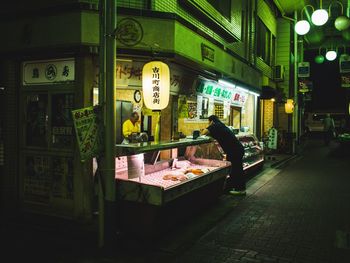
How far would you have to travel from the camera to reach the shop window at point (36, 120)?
8.92 m

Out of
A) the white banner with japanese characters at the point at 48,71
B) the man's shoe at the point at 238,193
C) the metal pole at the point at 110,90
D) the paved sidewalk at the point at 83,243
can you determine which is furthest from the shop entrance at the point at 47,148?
the man's shoe at the point at 238,193

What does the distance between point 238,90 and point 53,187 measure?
11.7 metres

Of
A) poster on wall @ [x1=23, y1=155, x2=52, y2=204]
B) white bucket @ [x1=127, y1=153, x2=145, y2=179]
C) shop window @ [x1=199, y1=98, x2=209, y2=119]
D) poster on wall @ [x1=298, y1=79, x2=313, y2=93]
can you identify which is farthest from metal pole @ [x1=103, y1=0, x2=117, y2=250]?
poster on wall @ [x1=298, y1=79, x2=313, y2=93]

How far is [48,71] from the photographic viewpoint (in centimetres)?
877

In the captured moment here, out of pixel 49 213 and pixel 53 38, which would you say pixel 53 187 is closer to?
pixel 49 213

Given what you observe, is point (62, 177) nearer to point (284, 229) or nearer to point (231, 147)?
A: point (231, 147)

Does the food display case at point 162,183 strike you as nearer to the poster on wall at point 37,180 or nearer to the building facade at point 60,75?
the building facade at point 60,75

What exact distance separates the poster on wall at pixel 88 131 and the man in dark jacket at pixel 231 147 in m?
5.14

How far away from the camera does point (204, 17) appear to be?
13.4 metres

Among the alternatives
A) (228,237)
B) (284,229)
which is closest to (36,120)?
(228,237)

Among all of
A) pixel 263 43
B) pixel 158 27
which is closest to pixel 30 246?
pixel 158 27

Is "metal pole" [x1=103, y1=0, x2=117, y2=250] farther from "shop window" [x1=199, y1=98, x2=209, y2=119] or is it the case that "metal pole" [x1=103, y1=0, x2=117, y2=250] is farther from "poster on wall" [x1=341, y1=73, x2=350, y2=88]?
"poster on wall" [x1=341, y1=73, x2=350, y2=88]

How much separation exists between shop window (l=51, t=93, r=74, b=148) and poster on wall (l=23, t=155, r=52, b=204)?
25.8 inches

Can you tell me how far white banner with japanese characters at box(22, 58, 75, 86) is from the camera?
8461mm
